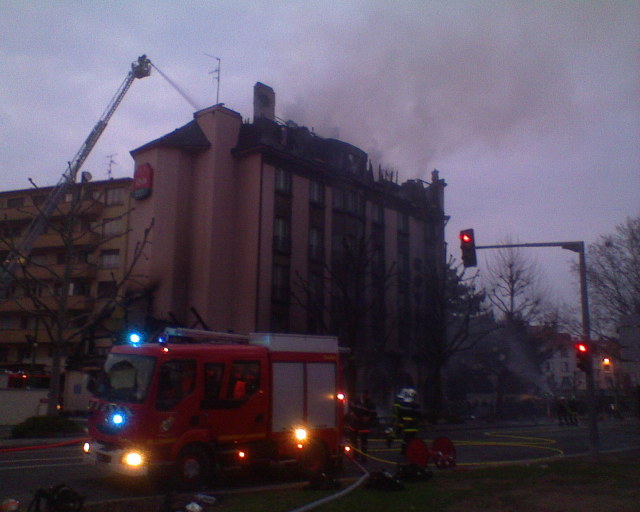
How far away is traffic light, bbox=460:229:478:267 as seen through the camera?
16408 mm

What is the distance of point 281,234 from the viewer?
3706cm

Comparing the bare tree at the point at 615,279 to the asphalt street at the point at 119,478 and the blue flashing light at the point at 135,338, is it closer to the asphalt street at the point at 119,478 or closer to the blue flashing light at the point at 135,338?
the asphalt street at the point at 119,478

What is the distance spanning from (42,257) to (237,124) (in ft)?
75.1

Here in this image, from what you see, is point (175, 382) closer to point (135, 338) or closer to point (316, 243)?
point (135, 338)

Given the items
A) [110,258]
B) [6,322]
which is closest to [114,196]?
[110,258]

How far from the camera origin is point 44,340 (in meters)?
47.8

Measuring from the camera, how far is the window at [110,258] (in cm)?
4684

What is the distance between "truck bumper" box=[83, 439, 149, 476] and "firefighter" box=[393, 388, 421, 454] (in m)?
5.56

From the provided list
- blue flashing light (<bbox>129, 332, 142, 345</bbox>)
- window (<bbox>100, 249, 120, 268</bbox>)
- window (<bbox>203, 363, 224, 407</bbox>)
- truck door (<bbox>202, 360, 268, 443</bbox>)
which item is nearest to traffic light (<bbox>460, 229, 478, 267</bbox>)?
truck door (<bbox>202, 360, 268, 443</bbox>)

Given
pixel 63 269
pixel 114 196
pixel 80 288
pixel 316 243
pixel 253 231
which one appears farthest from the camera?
pixel 114 196

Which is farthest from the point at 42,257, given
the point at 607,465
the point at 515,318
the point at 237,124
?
the point at 607,465

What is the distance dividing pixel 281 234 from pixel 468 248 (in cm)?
2149

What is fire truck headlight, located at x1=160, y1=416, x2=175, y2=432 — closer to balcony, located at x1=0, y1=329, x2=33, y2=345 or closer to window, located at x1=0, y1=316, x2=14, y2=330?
balcony, located at x1=0, y1=329, x2=33, y2=345

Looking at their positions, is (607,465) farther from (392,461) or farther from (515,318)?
(515,318)
